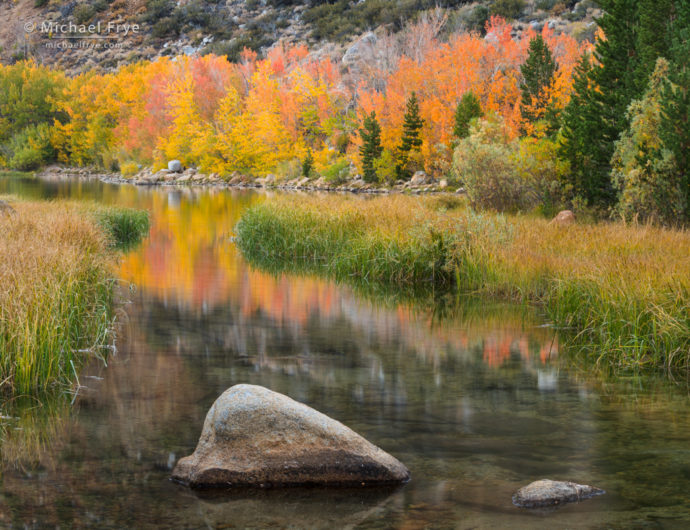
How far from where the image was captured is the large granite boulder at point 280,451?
21.6ft

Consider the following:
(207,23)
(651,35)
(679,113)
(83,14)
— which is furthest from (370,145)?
(83,14)

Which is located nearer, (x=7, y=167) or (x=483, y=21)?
(x=483, y=21)

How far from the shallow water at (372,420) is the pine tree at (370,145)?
37.2m

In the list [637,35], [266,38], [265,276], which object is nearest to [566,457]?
[265,276]

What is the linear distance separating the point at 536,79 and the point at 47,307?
32.5 meters

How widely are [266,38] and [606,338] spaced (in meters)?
103

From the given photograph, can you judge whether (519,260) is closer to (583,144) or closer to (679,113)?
(679,113)

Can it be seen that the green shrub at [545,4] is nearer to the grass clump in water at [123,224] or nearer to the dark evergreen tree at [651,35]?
the dark evergreen tree at [651,35]

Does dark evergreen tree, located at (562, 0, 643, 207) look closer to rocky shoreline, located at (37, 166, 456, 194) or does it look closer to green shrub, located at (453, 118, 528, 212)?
green shrub, located at (453, 118, 528, 212)

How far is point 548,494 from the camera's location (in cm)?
638

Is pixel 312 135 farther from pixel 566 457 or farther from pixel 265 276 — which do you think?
pixel 566 457

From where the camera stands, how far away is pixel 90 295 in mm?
12680

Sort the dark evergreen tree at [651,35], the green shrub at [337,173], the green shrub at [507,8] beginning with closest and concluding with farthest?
1. the dark evergreen tree at [651,35]
2. the green shrub at [337,173]
3. the green shrub at [507,8]

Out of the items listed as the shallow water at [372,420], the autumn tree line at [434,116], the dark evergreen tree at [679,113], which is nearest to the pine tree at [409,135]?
the autumn tree line at [434,116]
